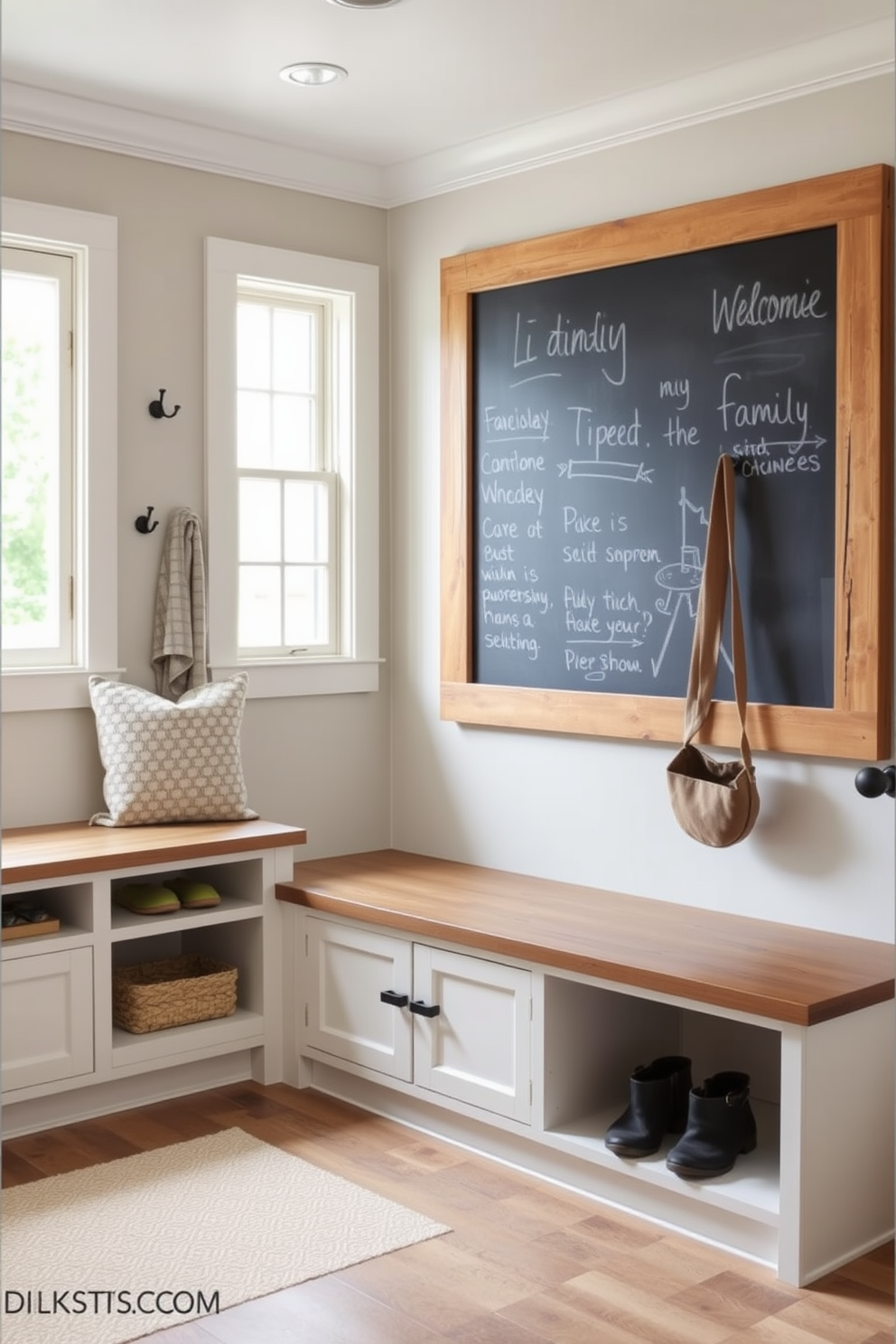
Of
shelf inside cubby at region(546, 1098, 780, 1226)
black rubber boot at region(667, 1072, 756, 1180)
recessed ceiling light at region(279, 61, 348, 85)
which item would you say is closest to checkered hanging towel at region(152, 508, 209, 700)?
recessed ceiling light at region(279, 61, 348, 85)

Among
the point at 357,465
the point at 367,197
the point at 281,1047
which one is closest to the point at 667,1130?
the point at 281,1047

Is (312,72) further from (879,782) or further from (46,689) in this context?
(879,782)

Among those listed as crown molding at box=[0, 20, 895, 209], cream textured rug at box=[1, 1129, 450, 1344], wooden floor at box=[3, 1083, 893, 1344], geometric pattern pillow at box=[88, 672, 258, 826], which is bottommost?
wooden floor at box=[3, 1083, 893, 1344]

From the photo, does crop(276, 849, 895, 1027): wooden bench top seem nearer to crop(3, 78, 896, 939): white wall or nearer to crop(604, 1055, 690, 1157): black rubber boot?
crop(3, 78, 896, 939): white wall

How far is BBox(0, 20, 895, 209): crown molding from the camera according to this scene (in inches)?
122

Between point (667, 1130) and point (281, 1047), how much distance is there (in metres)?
1.19

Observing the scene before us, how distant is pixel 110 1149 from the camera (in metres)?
3.17

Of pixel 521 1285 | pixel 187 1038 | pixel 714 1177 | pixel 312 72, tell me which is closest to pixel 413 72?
pixel 312 72

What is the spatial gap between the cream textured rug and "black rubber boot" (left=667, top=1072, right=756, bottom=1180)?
1.71 ft

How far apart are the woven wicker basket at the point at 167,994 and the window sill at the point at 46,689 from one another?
0.74 metres

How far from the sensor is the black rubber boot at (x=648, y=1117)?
2.85 m

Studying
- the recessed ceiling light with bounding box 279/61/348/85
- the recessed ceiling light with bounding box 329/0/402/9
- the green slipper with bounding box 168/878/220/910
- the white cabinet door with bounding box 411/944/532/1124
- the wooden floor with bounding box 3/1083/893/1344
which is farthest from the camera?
the green slipper with bounding box 168/878/220/910

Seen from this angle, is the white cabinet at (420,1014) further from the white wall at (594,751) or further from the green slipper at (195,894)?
A: the white wall at (594,751)

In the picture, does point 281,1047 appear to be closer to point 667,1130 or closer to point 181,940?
point 181,940
